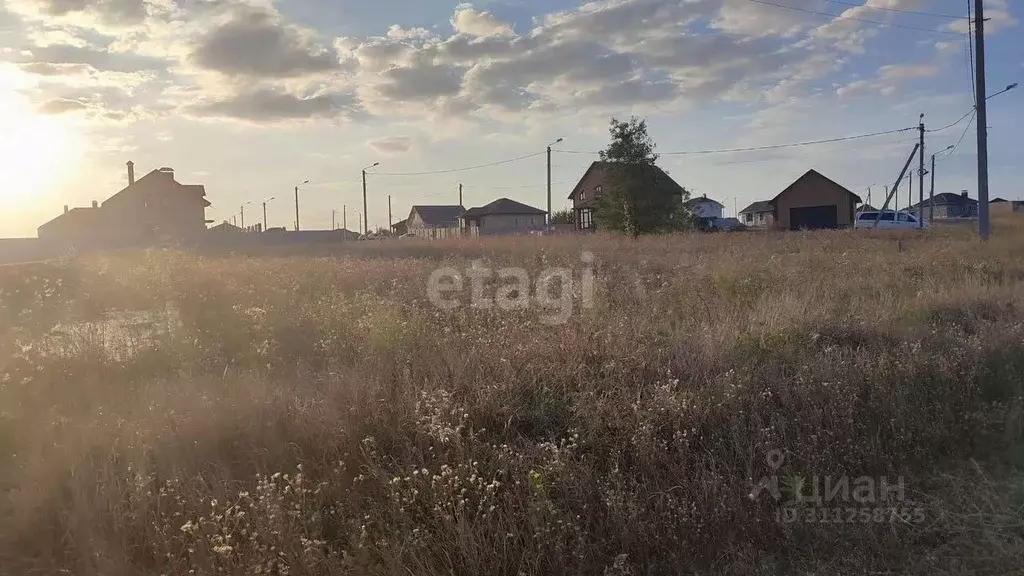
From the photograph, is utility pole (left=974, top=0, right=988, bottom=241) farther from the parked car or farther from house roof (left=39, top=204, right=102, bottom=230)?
house roof (left=39, top=204, right=102, bottom=230)

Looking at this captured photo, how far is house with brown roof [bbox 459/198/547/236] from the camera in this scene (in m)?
63.5

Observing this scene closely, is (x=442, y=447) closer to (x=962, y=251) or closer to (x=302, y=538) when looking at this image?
(x=302, y=538)

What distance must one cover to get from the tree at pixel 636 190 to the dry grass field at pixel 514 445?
2411 cm

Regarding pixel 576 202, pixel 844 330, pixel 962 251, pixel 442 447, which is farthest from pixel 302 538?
pixel 576 202

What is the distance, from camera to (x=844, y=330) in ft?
17.6

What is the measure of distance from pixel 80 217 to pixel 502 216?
38643 mm

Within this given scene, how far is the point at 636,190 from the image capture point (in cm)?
2978

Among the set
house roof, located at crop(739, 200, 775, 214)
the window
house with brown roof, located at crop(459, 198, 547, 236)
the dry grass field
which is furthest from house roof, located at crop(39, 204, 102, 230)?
house roof, located at crop(739, 200, 775, 214)

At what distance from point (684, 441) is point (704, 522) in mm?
521

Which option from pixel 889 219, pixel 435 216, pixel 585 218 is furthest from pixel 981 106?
pixel 435 216

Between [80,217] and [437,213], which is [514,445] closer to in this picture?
[80,217]

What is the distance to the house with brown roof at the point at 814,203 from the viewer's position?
43.3 m

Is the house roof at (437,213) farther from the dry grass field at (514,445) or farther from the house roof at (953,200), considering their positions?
the dry grass field at (514,445)

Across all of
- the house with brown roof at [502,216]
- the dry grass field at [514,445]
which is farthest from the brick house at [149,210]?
the dry grass field at [514,445]
